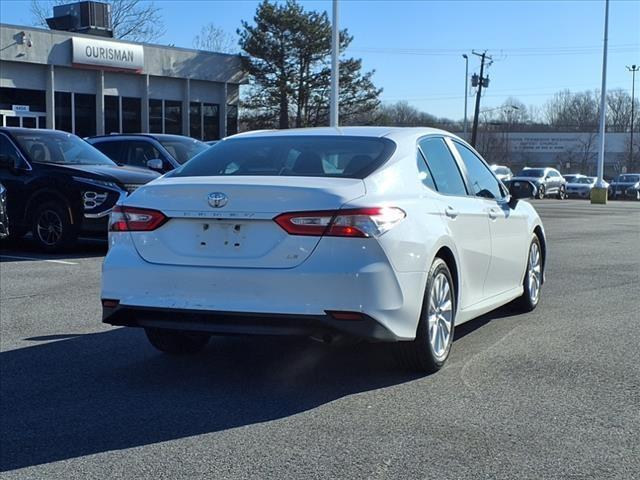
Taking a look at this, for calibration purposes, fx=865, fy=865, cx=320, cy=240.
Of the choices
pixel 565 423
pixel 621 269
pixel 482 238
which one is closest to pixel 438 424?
pixel 565 423

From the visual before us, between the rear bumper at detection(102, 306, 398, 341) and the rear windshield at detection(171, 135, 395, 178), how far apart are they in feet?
3.16

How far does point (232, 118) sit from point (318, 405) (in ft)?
129

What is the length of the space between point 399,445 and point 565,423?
3.22ft

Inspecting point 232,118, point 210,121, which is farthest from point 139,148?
point 232,118

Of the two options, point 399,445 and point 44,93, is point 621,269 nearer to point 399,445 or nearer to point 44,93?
point 399,445

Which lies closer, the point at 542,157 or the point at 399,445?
the point at 399,445

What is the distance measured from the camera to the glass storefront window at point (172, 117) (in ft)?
131

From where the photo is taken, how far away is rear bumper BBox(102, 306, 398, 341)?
4887 millimetres

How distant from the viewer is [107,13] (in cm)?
3919

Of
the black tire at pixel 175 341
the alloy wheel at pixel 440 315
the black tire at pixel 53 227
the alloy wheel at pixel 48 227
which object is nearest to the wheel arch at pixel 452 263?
the alloy wheel at pixel 440 315

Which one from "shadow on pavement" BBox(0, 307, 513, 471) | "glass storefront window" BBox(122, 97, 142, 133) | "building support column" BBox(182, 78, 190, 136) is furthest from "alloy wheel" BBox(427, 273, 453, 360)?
"building support column" BBox(182, 78, 190, 136)

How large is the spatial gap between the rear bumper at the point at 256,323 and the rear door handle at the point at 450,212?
117cm

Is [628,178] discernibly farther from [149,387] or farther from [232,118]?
[149,387]

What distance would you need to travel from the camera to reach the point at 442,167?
6.33m
